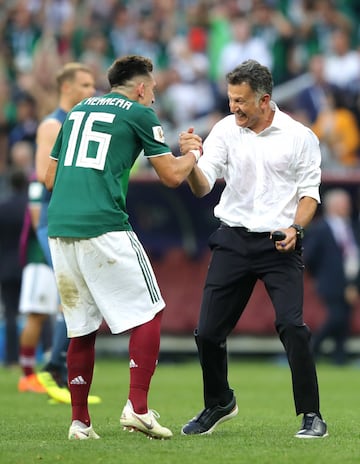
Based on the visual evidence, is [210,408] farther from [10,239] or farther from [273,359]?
[273,359]

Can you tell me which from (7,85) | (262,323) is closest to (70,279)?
(262,323)

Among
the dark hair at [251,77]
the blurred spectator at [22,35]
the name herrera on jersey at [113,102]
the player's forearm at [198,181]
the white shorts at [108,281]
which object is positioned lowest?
the white shorts at [108,281]

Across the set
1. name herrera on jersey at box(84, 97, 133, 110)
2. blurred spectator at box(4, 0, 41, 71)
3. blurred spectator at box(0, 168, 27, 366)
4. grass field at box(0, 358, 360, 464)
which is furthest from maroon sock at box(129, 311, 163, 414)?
blurred spectator at box(4, 0, 41, 71)

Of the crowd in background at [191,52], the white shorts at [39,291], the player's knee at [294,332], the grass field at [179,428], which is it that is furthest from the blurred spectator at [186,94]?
the player's knee at [294,332]

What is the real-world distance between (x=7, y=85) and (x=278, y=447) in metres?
14.8

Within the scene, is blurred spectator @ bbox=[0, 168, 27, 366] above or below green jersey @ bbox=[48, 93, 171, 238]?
below

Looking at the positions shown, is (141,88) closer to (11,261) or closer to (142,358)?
(142,358)

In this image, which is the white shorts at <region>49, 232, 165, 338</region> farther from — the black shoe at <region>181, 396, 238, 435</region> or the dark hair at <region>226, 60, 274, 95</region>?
the dark hair at <region>226, 60, 274, 95</region>

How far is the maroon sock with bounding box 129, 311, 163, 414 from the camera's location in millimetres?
7211

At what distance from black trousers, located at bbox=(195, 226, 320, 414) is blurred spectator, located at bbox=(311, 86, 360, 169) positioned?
9.67 m

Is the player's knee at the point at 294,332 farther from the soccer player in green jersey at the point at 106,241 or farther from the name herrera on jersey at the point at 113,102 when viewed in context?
the name herrera on jersey at the point at 113,102

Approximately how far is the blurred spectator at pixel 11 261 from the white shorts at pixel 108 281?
26.8 feet

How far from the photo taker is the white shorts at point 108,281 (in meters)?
7.16

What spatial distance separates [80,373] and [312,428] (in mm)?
1513
